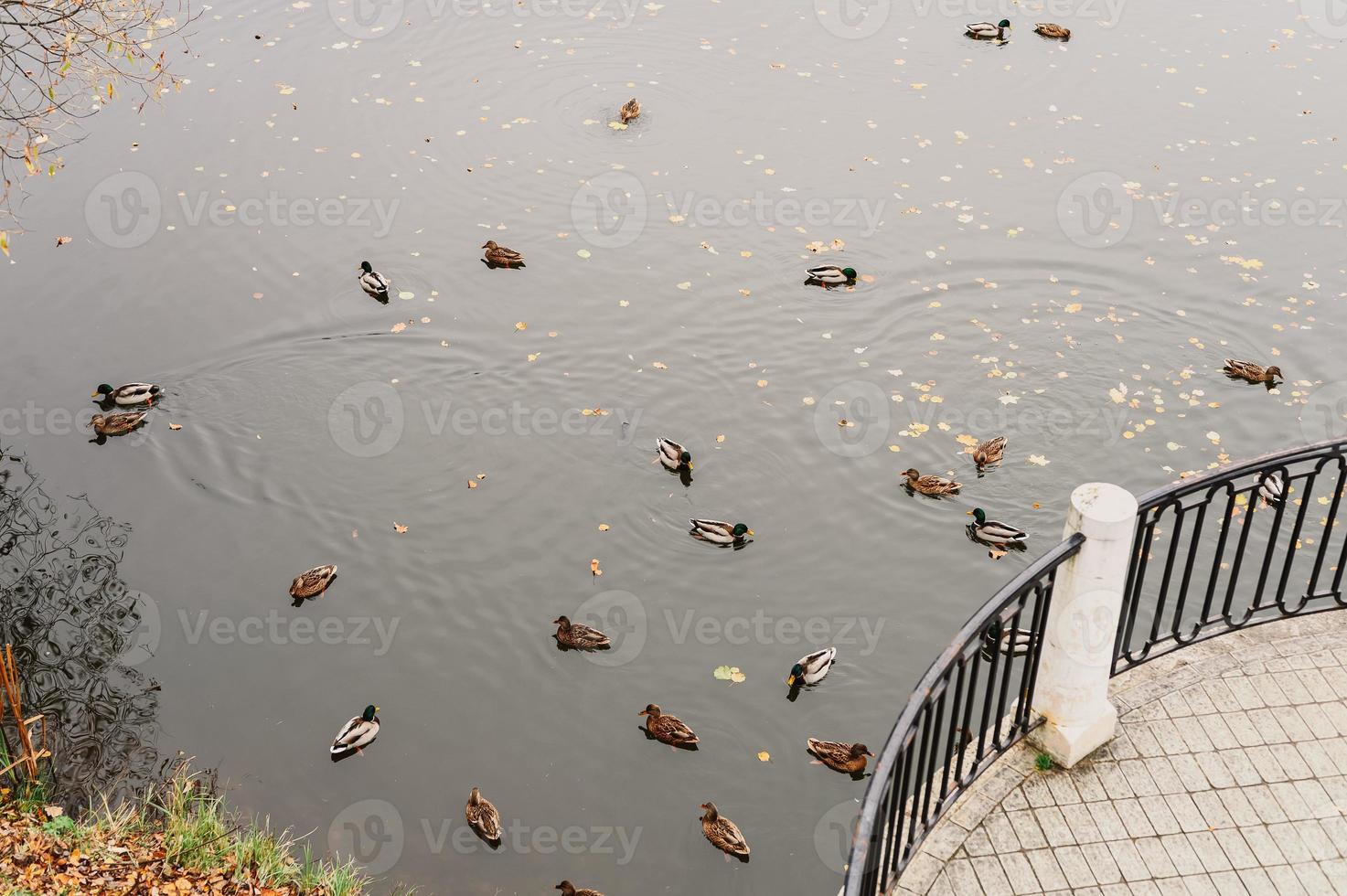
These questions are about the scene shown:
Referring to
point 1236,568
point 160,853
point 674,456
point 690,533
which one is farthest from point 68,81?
point 1236,568

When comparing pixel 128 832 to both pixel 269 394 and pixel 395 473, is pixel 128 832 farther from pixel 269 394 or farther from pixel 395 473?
pixel 269 394

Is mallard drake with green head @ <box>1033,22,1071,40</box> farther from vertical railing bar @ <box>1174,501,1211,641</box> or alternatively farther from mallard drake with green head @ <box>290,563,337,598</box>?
mallard drake with green head @ <box>290,563,337,598</box>

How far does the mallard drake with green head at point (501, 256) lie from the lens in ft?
53.5

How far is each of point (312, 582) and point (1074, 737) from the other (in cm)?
767

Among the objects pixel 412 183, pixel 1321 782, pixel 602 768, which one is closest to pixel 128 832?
pixel 602 768

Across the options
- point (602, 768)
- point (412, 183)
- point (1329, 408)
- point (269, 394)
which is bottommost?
point (602, 768)

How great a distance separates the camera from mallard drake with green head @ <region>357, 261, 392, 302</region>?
51.9ft

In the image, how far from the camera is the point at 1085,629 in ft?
23.7

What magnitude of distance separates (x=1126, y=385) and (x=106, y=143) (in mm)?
15865

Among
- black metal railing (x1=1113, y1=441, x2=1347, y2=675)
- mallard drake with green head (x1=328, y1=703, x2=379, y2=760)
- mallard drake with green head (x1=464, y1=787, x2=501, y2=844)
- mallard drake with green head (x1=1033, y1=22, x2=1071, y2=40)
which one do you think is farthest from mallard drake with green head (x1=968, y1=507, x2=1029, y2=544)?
mallard drake with green head (x1=1033, y1=22, x2=1071, y2=40)

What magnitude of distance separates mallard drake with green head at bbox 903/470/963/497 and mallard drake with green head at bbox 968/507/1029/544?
18.1 inches

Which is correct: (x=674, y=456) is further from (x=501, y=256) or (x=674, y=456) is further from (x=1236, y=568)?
(x=1236, y=568)

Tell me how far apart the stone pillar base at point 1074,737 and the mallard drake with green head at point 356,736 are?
19.2 ft

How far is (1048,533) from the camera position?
492 inches
